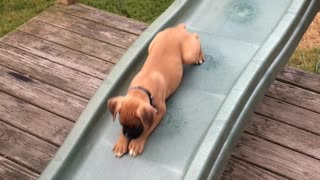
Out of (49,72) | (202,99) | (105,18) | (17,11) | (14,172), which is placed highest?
(202,99)

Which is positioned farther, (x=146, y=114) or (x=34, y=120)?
(x=34, y=120)

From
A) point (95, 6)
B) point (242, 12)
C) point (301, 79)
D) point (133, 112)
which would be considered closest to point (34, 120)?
point (133, 112)

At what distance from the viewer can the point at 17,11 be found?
5.00m

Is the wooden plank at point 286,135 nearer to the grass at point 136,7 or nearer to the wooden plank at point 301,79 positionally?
the wooden plank at point 301,79

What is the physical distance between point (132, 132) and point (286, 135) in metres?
1.27

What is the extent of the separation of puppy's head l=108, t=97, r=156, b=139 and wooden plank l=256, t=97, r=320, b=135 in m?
1.31

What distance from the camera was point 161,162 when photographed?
226 cm

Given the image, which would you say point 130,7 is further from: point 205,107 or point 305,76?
point 205,107

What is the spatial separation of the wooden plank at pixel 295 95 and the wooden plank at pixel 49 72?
4.30 feet

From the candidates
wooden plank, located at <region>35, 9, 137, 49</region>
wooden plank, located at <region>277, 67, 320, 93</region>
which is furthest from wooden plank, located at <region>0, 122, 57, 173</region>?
wooden plank, located at <region>277, 67, 320, 93</region>

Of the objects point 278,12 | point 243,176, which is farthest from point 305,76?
point 243,176

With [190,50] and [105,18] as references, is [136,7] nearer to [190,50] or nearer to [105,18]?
[105,18]

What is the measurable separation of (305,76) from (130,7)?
212cm

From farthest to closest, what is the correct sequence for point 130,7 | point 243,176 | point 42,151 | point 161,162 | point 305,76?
point 130,7 → point 305,76 → point 42,151 → point 243,176 → point 161,162
